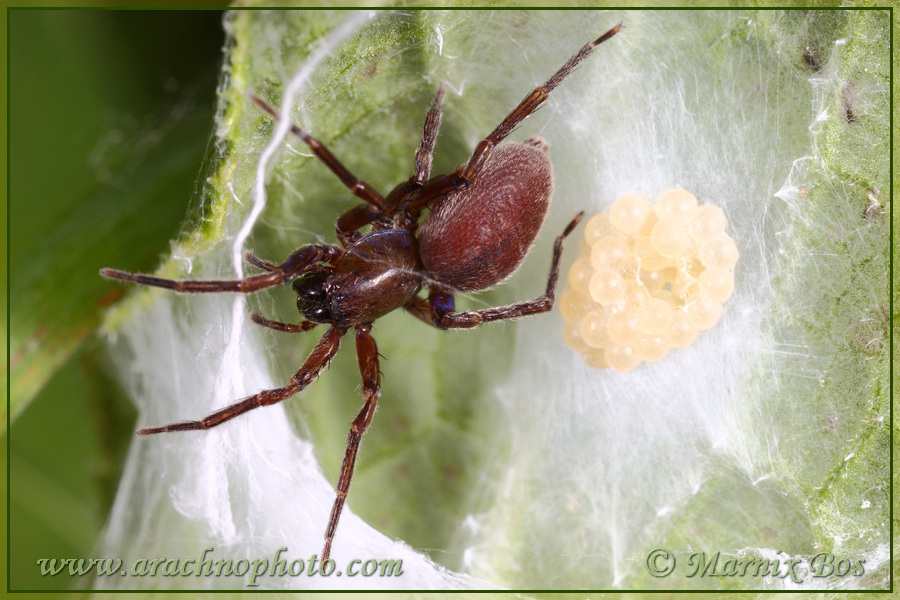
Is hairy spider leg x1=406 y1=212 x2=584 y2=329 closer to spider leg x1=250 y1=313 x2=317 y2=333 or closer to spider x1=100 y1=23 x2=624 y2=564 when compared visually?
spider x1=100 y1=23 x2=624 y2=564

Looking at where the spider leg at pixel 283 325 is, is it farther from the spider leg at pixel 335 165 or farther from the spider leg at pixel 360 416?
the spider leg at pixel 335 165

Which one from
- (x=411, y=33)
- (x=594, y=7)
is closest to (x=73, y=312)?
(x=411, y=33)

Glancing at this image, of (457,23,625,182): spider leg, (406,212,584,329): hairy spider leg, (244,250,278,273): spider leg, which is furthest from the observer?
(406,212,584,329): hairy spider leg

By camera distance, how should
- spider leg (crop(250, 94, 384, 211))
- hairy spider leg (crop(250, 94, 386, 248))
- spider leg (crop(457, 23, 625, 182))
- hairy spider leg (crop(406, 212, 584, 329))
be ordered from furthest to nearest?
hairy spider leg (crop(406, 212, 584, 329))
spider leg (crop(457, 23, 625, 182))
hairy spider leg (crop(250, 94, 386, 248))
spider leg (crop(250, 94, 384, 211))

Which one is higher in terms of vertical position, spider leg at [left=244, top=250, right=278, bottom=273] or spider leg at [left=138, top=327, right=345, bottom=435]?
spider leg at [left=244, top=250, right=278, bottom=273]

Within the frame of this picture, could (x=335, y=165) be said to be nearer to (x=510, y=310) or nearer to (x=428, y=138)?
(x=428, y=138)

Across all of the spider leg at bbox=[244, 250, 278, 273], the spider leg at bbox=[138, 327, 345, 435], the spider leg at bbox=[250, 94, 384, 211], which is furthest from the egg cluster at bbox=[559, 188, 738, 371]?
the spider leg at bbox=[244, 250, 278, 273]
